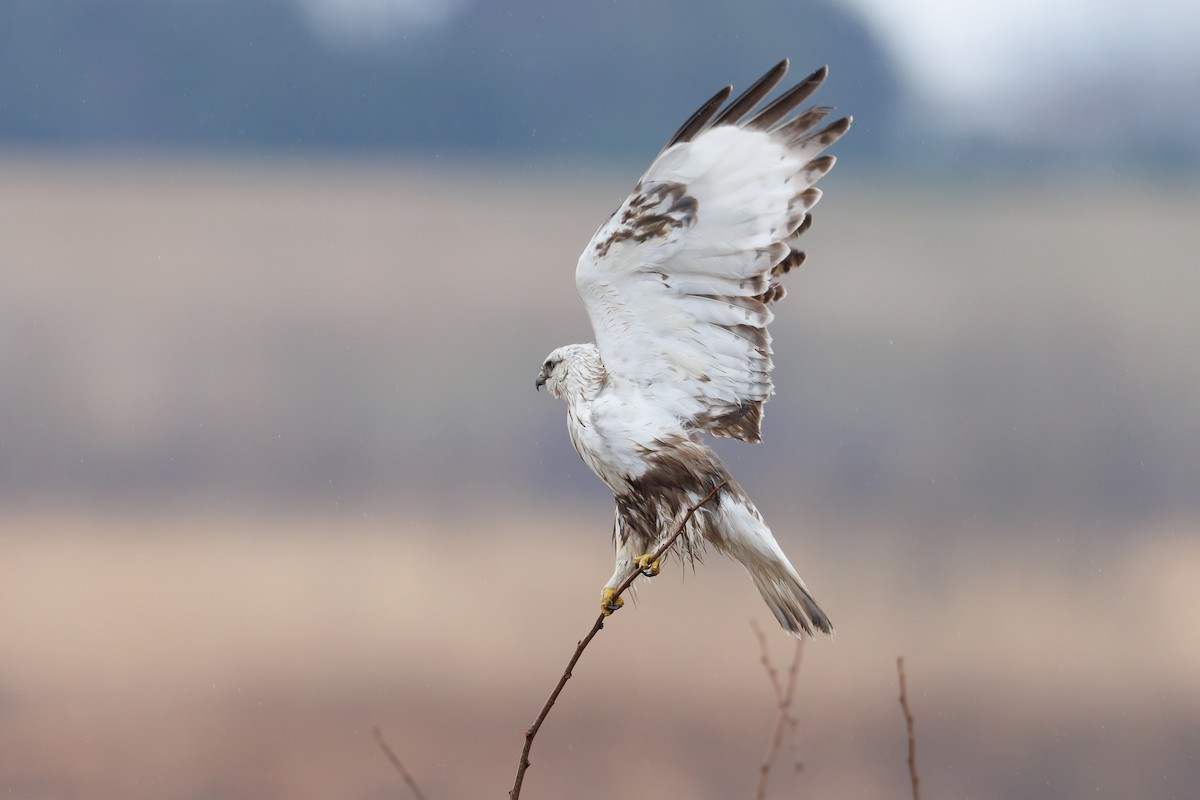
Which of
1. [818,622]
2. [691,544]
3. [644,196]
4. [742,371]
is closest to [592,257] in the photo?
[644,196]

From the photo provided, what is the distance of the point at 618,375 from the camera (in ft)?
5.04

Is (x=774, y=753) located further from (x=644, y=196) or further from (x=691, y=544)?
(x=644, y=196)

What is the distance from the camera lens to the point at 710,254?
4.85 feet

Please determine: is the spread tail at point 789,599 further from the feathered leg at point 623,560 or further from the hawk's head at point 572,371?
the hawk's head at point 572,371

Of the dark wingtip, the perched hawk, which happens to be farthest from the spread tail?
the dark wingtip

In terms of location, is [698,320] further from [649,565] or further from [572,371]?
[649,565]

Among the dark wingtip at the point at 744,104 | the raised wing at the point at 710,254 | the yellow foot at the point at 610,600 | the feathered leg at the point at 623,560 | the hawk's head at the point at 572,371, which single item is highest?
the dark wingtip at the point at 744,104

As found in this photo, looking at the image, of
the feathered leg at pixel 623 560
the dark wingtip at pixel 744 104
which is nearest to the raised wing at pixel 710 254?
the dark wingtip at pixel 744 104

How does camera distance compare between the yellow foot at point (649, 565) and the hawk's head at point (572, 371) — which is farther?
the hawk's head at point (572, 371)

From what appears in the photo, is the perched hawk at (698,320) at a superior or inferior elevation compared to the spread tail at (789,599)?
superior

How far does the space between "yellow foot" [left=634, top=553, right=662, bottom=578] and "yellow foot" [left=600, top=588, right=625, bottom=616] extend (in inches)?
1.9

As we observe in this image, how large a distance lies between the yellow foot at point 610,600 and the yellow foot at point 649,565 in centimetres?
5

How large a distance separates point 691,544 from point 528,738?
460mm

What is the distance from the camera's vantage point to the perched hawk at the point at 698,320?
4.75 ft
